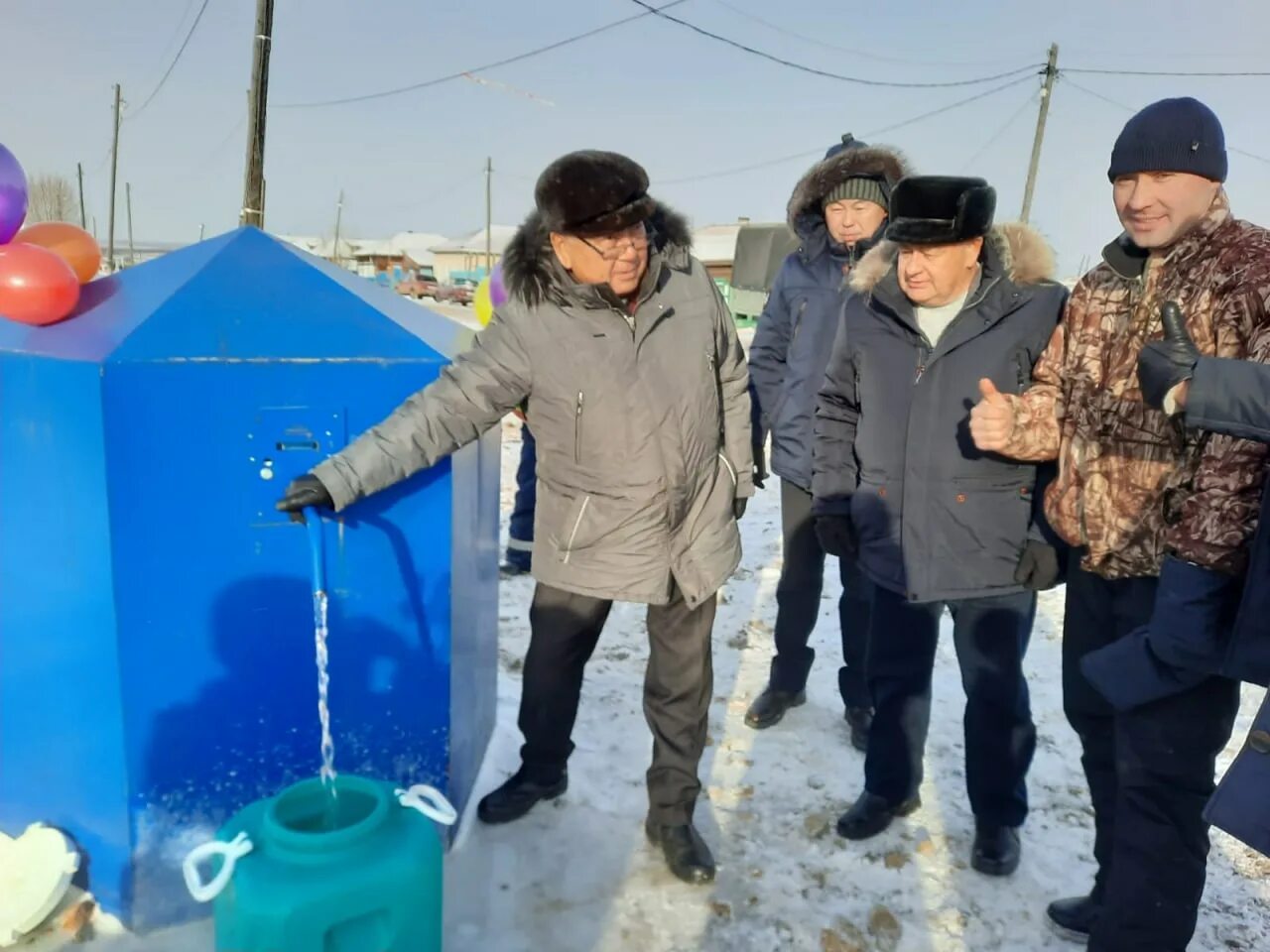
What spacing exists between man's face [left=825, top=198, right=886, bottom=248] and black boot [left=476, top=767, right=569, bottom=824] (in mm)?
1965

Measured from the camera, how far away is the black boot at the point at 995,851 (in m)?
2.46

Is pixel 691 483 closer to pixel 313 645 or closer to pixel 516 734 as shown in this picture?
pixel 313 645

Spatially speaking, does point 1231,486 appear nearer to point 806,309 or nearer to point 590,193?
point 590,193

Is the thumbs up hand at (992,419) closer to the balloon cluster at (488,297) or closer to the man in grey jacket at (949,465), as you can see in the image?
Answer: the man in grey jacket at (949,465)

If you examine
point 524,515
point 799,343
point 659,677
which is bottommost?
point 524,515

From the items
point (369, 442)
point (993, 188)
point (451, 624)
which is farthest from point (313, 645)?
point (993, 188)

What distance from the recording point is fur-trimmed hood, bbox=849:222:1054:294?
224cm

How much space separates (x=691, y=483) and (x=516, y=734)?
133 centimetres

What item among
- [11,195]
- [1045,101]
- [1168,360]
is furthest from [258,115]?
[1045,101]

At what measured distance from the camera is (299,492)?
1875 millimetres

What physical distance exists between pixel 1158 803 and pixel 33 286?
2671mm

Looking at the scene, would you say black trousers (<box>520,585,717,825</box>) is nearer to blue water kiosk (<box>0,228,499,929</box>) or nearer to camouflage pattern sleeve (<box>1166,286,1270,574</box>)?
blue water kiosk (<box>0,228,499,929</box>)

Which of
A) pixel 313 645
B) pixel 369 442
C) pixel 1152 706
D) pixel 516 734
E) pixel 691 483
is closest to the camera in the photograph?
pixel 1152 706

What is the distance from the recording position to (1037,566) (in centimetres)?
223
